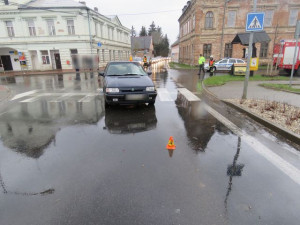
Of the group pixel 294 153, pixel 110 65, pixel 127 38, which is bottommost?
pixel 294 153

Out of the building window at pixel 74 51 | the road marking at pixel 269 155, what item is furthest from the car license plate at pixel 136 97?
the building window at pixel 74 51

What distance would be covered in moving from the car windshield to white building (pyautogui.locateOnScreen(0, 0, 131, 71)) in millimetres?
22199

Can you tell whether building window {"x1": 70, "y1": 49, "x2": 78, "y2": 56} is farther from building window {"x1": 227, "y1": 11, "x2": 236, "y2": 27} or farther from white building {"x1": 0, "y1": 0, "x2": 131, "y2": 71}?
building window {"x1": 227, "y1": 11, "x2": 236, "y2": 27}

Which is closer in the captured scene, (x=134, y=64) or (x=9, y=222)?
(x=9, y=222)

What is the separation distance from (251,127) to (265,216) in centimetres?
346

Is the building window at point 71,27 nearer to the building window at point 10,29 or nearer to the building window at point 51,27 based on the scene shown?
the building window at point 51,27

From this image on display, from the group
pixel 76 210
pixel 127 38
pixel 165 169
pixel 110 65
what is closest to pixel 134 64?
pixel 110 65

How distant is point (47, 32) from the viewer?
27.5 meters

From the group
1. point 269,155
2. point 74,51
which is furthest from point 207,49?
point 269,155

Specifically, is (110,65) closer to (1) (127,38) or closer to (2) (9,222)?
(2) (9,222)

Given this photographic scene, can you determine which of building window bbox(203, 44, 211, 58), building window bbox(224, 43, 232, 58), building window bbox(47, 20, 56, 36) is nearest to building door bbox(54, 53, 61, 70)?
building window bbox(47, 20, 56, 36)

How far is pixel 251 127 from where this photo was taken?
214 inches

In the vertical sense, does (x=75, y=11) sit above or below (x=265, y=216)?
above

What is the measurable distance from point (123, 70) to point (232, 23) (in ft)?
85.3
